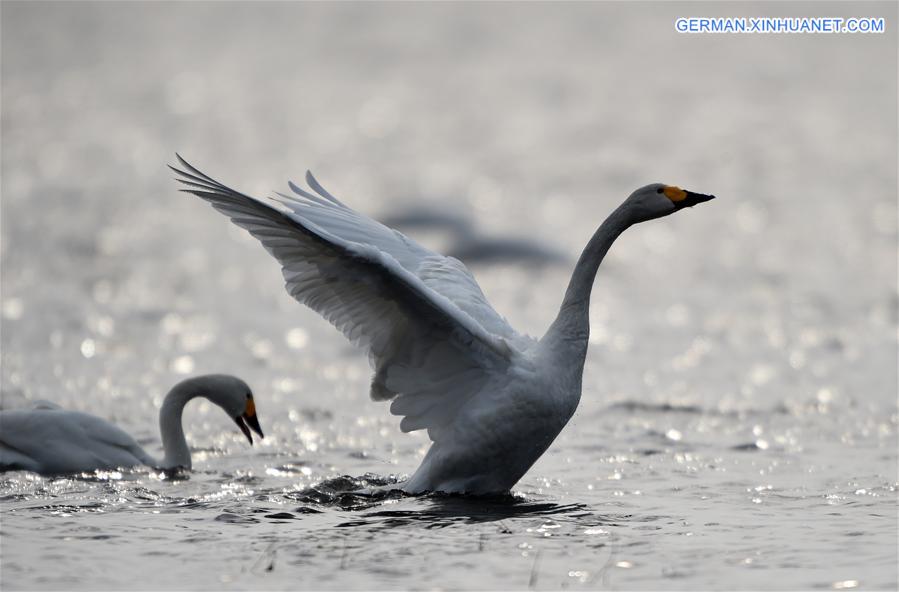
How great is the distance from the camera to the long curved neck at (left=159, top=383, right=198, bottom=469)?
424 inches

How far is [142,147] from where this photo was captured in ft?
92.6

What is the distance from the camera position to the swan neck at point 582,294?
30.1 ft

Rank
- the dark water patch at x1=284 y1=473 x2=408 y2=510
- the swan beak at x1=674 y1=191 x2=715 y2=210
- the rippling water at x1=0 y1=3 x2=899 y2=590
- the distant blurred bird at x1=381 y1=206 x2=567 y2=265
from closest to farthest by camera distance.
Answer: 1. the rippling water at x1=0 y1=3 x2=899 y2=590
2. the swan beak at x1=674 y1=191 x2=715 y2=210
3. the dark water patch at x1=284 y1=473 x2=408 y2=510
4. the distant blurred bird at x1=381 y1=206 x2=567 y2=265

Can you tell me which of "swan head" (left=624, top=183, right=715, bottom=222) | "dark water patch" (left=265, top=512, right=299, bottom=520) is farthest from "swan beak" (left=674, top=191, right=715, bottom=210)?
"dark water patch" (left=265, top=512, right=299, bottom=520)

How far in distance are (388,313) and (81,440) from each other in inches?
118

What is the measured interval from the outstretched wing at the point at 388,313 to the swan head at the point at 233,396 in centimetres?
204

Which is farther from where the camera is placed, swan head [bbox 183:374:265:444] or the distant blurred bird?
the distant blurred bird

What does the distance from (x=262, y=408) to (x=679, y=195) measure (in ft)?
16.8

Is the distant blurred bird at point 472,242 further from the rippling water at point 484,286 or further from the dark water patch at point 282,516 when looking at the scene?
the dark water patch at point 282,516

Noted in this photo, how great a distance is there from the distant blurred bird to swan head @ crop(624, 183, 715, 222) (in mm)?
11173

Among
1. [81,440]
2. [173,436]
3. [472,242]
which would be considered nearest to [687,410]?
[173,436]

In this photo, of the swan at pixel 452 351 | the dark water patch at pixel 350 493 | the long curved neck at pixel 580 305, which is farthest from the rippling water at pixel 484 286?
the long curved neck at pixel 580 305

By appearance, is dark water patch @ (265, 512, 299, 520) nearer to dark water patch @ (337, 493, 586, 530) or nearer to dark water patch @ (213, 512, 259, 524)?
dark water patch @ (213, 512, 259, 524)

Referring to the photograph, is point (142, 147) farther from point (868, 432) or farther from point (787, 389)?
point (868, 432)
